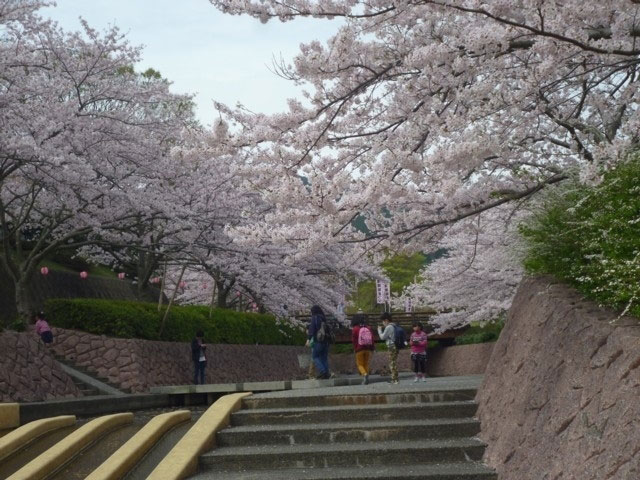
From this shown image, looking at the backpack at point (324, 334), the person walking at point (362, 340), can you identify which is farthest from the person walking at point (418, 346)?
the backpack at point (324, 334)

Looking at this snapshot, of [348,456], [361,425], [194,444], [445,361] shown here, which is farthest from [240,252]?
[445,361]

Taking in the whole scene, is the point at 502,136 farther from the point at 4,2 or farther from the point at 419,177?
the point at 4,2

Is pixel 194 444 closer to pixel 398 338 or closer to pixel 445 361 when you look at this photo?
pixel 398 338

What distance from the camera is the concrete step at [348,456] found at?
8406 millimetres

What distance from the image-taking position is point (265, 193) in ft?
30.4

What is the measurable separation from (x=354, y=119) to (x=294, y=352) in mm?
29946

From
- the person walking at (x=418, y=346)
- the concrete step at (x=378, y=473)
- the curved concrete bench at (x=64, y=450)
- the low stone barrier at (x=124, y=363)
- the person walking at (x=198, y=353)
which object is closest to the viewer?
the concrete step at (x=378, y=473)

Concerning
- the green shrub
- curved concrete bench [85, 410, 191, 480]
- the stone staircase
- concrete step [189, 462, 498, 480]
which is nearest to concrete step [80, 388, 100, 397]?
curved concrete bench [85, 410, 191, 480]

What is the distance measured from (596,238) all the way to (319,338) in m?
10.8

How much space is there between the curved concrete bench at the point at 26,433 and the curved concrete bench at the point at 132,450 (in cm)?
136

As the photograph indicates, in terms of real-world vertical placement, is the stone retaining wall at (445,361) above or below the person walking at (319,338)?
below

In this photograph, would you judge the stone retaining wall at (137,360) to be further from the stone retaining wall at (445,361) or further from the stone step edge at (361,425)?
the stone step edge at (361,425)

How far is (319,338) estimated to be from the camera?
1758cm

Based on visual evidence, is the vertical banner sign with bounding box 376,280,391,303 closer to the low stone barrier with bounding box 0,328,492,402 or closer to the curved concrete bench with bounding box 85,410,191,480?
the low stone barrier with bounding box 0,328,492,402
